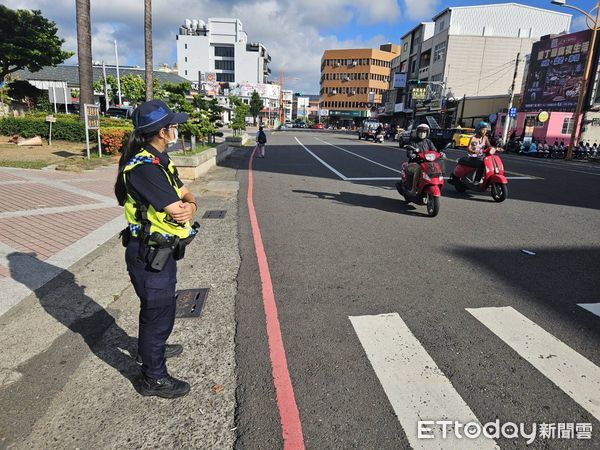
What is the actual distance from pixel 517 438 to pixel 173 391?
2207 millimetres

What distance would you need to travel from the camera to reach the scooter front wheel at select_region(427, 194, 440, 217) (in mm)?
7871

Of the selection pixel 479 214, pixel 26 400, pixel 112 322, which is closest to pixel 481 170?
pixel 479 214

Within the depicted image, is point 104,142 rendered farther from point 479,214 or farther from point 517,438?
point 517,438

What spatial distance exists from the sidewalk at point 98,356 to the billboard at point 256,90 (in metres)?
102

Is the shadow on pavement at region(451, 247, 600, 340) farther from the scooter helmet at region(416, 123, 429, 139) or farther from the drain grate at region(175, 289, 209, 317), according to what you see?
the drain grate at region(175, 289, 209, 317)

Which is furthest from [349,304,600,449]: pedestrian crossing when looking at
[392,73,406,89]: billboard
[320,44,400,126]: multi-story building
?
[320,44,400,126]: multi-story building

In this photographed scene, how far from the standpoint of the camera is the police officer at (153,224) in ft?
7.89

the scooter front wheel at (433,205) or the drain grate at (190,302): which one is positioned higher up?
the scooter front wheel at (433,205)

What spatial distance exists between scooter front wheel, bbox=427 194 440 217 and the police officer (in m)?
6.21

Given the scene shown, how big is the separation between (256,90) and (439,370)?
354ft

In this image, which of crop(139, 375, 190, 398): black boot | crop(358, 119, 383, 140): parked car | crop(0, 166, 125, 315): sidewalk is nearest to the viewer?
crop(139, 375, 190, 398): black boot

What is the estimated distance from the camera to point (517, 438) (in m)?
2.39

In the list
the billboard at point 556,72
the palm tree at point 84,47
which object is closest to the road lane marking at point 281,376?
the palm tree at point 84,47

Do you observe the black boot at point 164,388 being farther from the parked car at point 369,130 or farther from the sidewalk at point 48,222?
the parked car at point 369,130
